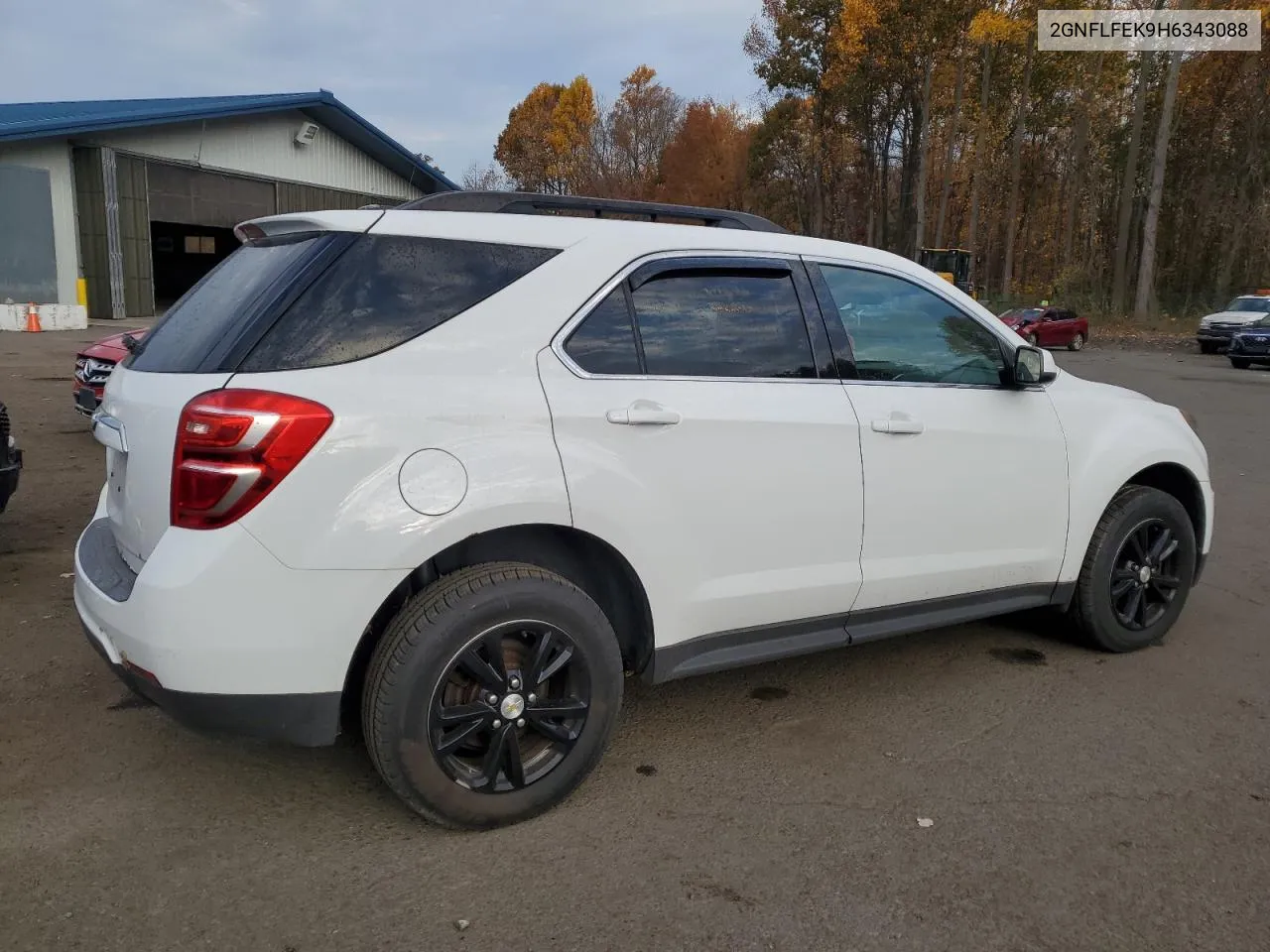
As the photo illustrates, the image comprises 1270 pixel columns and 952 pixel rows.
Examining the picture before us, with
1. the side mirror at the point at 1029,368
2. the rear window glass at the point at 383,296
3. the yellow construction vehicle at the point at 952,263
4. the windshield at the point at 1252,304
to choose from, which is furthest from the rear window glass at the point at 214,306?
the yellow construction vehicle at the point at 952,263

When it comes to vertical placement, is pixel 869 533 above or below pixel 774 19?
below

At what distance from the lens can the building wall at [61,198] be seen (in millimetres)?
23234

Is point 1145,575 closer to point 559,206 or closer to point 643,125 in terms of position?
point 559,206

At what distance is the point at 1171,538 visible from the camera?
4.58 meters

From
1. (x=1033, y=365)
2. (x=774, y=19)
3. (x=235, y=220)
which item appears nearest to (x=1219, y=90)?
(x=774, y=19)

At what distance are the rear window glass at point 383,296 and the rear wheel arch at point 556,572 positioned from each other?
2.13ft

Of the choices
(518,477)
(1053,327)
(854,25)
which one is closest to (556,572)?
(518,477)

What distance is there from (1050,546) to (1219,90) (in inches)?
1757

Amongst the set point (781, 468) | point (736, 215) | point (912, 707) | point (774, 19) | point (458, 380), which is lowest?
point (912, 707)

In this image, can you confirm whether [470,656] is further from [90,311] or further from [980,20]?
[980,20]

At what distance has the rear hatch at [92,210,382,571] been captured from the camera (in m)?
2.70

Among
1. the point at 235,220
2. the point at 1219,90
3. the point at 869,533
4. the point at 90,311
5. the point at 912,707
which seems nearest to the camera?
the point at 869,533

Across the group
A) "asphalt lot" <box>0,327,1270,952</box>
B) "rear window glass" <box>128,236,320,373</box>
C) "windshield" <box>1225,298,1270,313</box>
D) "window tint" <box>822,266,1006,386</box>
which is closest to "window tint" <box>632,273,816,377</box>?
"window tint" <box>822,266,1006,386</box>

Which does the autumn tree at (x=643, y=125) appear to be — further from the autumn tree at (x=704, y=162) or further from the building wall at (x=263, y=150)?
the building wall at (x=263, y=150)
